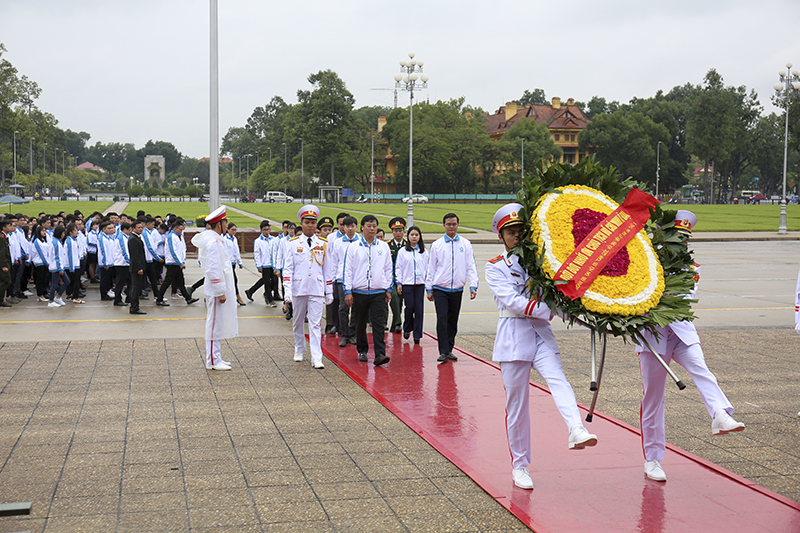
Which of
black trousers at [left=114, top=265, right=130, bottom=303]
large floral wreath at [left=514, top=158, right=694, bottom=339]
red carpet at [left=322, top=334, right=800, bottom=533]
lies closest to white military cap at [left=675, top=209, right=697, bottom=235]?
large floral wreath at [left=514, top=158, right=694, bottom=339]

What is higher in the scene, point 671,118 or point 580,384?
point 671,118

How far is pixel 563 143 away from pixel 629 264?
106m

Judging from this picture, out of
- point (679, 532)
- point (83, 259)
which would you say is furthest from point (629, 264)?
point (83, 259)

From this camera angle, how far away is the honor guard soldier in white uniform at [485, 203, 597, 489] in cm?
493

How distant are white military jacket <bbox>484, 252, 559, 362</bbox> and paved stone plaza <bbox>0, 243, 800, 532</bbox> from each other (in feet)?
3.49

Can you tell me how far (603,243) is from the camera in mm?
4945

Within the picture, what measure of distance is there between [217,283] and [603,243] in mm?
5681

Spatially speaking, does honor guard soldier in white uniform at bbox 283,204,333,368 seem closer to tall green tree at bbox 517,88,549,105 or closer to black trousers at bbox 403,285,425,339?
black trousers at bbox 403,285,425,339

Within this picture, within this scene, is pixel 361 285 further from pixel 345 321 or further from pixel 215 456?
pixel 215 456

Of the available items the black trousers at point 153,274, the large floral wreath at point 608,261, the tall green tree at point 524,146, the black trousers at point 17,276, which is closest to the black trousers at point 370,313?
the large floral wreath at point 608,261

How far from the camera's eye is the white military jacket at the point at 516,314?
4.92 m

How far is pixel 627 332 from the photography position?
4660mm

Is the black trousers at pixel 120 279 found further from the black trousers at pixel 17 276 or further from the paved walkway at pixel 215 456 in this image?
the paved walkway at pixel 215 456

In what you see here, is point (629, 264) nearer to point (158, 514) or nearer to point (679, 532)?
point (679, 532)
